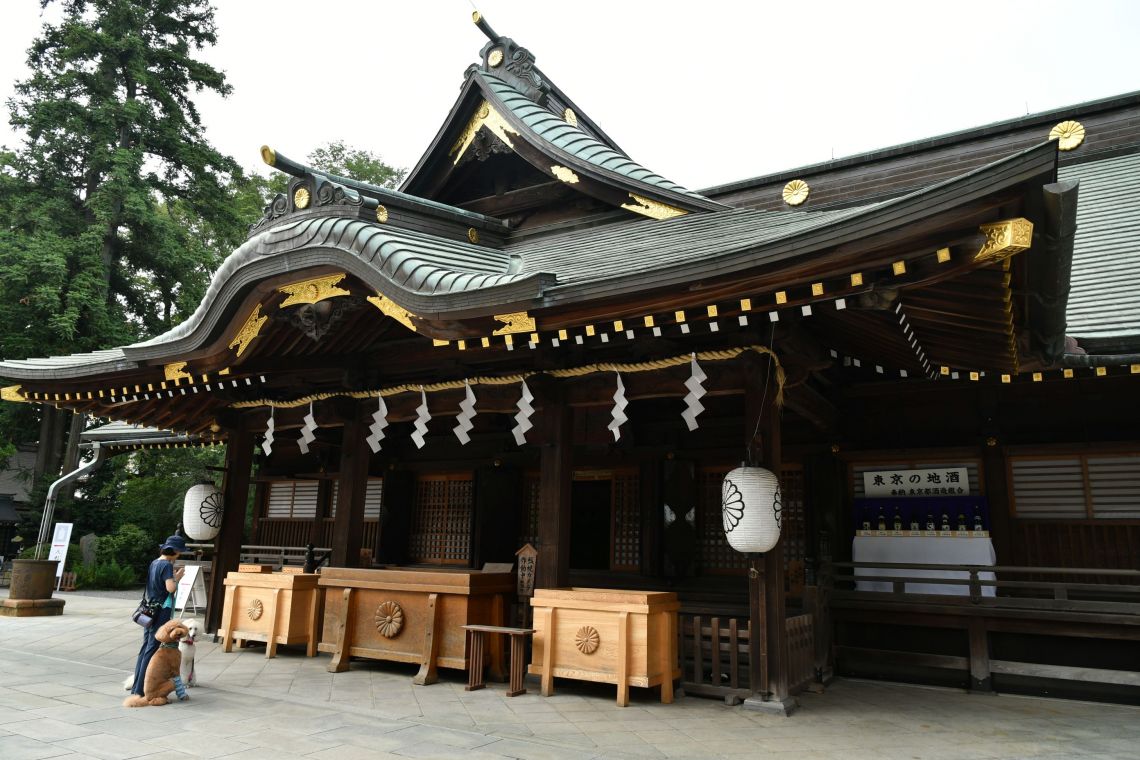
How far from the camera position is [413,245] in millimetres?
7238

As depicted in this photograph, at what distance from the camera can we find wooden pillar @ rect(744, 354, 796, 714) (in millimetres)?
6016

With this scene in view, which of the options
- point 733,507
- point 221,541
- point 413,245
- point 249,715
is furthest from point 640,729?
point 221,541

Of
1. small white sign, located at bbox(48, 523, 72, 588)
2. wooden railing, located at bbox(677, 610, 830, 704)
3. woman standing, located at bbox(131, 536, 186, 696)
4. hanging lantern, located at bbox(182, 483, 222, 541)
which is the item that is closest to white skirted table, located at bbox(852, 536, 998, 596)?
wooden railing, located at bbox(677, 610, 830, 704)

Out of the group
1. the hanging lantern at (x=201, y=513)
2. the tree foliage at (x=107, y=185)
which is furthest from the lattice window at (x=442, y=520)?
the tree foliage at (x=107, y=185)

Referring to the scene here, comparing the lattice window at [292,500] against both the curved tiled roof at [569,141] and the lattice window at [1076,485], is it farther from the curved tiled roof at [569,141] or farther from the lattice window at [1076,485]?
the lattice window at [1076,485]

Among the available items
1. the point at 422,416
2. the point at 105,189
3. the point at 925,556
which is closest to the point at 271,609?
the point at 422,416

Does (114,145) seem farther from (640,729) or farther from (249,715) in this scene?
(640,729)

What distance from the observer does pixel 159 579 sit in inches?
239

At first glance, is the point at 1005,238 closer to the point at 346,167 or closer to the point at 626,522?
the point at 626,522

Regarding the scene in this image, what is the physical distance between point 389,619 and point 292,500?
7.61 m

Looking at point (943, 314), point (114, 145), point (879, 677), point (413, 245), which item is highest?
point (114, 145)

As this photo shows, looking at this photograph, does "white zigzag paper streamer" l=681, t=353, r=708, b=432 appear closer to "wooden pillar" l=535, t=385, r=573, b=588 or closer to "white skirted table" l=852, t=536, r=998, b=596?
"wooden pillar" l=535, t=385, r=573, b=588

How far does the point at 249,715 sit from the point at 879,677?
20.7 feet

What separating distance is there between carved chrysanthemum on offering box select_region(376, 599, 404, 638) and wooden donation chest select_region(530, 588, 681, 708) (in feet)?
5.03
